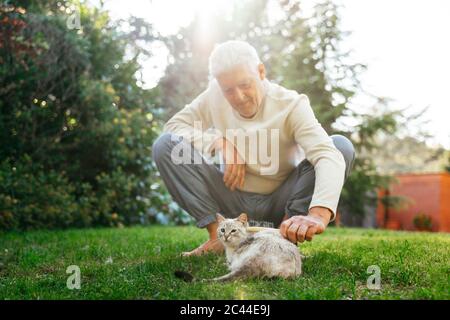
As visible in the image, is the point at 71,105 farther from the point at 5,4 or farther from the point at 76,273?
the point at 76,273

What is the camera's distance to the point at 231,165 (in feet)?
11.2

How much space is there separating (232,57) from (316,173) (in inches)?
36.6

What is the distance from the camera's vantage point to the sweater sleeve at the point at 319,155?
9.23 ft

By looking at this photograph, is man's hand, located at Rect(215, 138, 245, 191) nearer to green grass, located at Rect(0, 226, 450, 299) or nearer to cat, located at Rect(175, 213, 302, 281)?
green grass, located at Rect(0, 226, 450, 299)

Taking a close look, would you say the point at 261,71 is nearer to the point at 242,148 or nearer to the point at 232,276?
the point at 242,148

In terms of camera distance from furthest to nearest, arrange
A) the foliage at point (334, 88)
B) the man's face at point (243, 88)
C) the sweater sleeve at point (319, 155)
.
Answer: the foliage at point (334, 88), the man's face at point (243, 88), the sweater sleeve at point (319, 155)

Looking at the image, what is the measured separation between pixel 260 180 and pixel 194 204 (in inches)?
20.2

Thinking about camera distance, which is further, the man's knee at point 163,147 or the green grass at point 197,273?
the man's knee at point 163,147

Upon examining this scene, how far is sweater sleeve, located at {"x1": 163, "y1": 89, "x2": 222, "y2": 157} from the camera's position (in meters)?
3.62

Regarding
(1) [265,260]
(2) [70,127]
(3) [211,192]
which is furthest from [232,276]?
(2) [70,127]

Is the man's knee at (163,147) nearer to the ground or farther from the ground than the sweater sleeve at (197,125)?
nearer to the ground

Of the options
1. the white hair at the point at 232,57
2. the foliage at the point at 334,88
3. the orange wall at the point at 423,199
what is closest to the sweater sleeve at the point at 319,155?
the white hair at the point at 232,57

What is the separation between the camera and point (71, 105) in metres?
6.98

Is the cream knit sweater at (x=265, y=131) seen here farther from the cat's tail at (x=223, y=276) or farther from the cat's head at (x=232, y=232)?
the cat's tail at (x=223, y=276)
